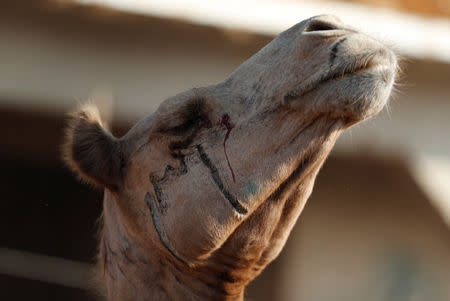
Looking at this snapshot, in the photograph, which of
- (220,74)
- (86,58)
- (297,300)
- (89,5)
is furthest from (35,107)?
(297,300)

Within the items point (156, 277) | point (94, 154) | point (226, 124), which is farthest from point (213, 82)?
point (226, 124)

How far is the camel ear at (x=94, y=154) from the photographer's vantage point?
2.55 meters

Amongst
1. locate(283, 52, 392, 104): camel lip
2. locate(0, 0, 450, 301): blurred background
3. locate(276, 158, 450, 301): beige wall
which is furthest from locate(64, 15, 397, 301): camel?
locate(276, 158, 450, 301): beige wall

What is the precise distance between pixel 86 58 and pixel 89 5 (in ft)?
1.61

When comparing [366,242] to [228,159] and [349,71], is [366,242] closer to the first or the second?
[228,159]

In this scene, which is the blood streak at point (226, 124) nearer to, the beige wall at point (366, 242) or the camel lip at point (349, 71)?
the camel lip at point (349, 71)

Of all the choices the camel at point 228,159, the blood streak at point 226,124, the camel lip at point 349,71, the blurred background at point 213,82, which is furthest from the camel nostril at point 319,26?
the blurred background at point 213,82

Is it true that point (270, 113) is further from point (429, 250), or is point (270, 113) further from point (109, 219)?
point (429, 250)

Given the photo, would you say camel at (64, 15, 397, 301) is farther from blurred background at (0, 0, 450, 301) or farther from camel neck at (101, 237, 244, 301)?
blurred background at (0, 0, 450, 301)

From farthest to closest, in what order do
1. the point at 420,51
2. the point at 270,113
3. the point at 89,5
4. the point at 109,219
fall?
the point at 420,51, the point at 89,5, the point at 109,219, the point at 270,113

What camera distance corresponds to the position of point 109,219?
274 cm

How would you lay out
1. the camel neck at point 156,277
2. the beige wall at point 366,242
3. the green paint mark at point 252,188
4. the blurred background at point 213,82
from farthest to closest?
the beige wall at point 366,242, the blurred background at point 213,82, the camel neck at point 156,277, the green paint mark at point 252,188

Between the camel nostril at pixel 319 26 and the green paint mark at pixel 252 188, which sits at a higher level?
the camel nostril at pixel 319 26

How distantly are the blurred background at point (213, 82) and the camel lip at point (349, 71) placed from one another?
12.3 feet
